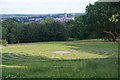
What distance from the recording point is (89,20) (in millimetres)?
15008

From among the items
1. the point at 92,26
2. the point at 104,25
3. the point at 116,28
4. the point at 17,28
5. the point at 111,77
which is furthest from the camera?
the point at 17,28

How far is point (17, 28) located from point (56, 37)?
9.32 metres

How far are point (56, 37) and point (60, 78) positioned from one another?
36.3 m

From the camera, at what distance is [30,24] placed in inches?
1587

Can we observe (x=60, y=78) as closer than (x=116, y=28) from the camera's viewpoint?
Yes

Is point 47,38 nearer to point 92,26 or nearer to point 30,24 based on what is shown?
point 30,24

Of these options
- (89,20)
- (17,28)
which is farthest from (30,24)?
(89,20)

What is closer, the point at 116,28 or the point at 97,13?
the point at 116,28

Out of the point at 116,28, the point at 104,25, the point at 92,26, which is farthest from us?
the point at 92,26

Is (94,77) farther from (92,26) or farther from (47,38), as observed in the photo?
(47,38)

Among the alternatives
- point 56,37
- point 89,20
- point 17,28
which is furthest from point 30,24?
point 89,20

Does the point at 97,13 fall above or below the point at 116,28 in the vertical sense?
above

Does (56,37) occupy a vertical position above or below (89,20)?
below

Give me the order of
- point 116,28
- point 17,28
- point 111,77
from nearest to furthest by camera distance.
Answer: point 111,77, point 116,28, point 17,28
